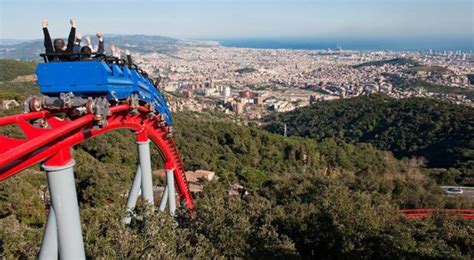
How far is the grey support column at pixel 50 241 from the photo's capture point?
4402mm

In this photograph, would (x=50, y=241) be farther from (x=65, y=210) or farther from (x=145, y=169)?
(x=145, y=169)

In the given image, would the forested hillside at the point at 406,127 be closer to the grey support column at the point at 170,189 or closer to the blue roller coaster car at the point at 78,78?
the grey support column at the point at 170,189

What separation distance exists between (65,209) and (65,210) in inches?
0.4

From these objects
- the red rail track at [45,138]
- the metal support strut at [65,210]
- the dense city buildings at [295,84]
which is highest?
the red rail track at [45,138]

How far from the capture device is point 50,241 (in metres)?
4.43

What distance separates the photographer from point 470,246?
1008 centimetres

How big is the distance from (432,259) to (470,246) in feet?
5.91

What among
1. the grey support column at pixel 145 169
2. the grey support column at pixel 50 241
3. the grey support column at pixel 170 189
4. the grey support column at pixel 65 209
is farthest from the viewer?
the grey support column at pixel 170 189

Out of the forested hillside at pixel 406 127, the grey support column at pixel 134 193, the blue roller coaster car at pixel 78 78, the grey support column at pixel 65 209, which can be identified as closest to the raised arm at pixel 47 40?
the blue roller coaster car at pixel 78 78

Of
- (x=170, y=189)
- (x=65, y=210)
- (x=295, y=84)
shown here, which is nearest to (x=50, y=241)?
(x=65, y=210)

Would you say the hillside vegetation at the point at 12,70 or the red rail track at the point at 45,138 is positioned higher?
the red rail track at the point at 45,138

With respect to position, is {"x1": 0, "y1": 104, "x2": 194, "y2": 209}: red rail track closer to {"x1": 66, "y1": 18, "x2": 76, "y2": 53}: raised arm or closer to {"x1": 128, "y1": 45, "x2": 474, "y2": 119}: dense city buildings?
{"x1": 66, "y1": 18, "x2": 76, "y2": 53}: raised arm

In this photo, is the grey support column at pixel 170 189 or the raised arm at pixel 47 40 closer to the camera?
the raised arm at pixel 47 40

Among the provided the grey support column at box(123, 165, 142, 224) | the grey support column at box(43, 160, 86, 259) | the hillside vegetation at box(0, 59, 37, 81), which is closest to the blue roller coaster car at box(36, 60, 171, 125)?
the grey support column at box(43, 160, 86, 259)
